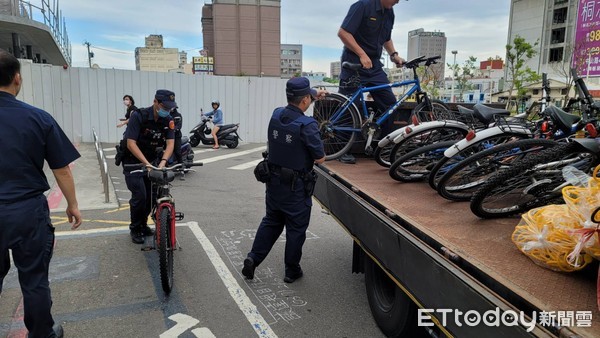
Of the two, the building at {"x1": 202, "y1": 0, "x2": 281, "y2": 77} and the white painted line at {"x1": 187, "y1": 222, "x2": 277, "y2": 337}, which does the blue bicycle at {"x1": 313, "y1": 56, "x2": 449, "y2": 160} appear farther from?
the building at {"x1": 202, "y1": 0, "x2": 281, "y2": 77}

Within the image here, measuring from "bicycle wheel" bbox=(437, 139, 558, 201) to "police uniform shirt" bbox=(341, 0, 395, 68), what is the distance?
88.9 inches

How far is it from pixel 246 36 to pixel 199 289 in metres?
66.9

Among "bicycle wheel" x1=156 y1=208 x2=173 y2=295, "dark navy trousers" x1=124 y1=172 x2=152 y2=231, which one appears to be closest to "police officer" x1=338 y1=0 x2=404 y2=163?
"bicycle wheel" x1=156 y1=208 x2=173 y2=295

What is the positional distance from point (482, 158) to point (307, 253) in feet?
8.40

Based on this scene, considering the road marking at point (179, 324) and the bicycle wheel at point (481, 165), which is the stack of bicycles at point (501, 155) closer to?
the bicycle wheel at point (481, 165)

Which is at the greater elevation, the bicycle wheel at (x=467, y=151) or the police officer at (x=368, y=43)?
the police officer at (x=368, y=43)

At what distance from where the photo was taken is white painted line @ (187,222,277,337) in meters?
3.39

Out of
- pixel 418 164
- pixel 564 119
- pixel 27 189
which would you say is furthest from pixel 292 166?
pixel 564 119

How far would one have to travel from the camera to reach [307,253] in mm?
5117

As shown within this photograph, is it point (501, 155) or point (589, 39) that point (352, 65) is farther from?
point (589, 39)

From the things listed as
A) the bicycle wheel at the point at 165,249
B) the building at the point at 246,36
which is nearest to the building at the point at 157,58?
the building at the point at 246,36

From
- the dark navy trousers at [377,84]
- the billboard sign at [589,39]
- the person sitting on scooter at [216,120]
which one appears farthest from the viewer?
the billboard sign at [589,39]

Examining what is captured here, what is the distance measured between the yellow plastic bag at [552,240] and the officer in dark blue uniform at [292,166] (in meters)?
1.95

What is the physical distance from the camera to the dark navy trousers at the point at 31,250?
2592 mm
